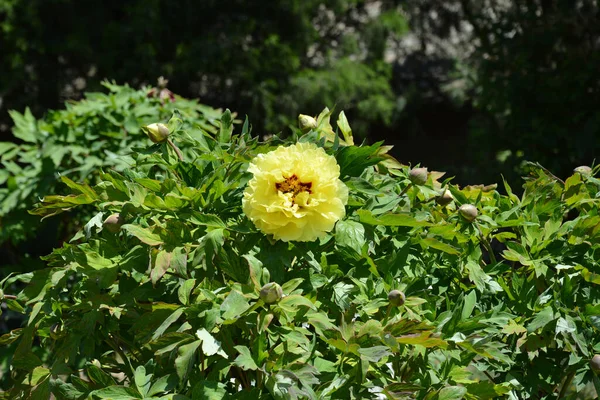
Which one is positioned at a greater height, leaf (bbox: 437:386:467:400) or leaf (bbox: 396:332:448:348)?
leaf (bbox: 396:332:448:348)

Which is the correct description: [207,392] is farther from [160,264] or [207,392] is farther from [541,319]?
[541,319]

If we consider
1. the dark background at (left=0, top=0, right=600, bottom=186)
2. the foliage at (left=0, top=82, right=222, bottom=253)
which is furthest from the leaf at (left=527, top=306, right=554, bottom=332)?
the dark background at (left=0, top=0, right=600, bottom=186)

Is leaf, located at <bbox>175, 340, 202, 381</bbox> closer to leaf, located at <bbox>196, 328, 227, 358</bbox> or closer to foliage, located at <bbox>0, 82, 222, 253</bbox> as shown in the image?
leaf, located at <bbox>196, 328, 227, 358</bbox>

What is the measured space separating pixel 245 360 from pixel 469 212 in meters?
0.63

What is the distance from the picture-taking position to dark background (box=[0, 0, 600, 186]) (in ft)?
21.9

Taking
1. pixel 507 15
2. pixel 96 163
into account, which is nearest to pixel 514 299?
pixel 96 163

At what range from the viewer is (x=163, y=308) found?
1626 millimetres

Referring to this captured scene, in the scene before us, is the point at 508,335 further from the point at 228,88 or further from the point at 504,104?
the point at 228,88

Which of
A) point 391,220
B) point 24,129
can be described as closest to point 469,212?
point 391,220

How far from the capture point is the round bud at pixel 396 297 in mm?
1608

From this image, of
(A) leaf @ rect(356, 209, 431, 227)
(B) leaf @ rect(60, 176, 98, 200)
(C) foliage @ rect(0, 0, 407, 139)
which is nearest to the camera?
(A) leaf @ rect(356, 209, 431, 227)

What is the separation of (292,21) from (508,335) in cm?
850

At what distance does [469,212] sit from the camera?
1.83 m

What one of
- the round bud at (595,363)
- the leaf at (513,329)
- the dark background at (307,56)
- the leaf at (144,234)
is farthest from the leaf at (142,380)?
the dark background at (307,56)
